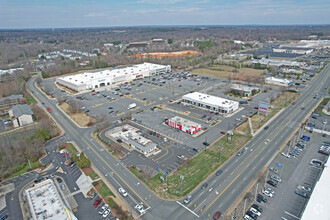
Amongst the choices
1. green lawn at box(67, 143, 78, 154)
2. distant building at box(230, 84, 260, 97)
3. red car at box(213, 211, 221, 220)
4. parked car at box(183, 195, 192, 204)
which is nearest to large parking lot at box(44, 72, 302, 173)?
distant building at box(230, 84, 260, 97)

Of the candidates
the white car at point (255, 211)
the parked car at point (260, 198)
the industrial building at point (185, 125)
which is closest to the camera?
the white car at point (255, 211)

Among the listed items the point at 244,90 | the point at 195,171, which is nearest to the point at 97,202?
the point at 195,171

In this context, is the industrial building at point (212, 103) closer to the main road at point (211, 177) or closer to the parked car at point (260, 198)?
the main road at point (211, 177)

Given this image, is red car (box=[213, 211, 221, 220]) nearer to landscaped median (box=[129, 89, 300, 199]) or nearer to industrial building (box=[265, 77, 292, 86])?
landscaped median (box=[129, 89, 300, 199])

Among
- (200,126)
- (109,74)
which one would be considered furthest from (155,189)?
(109,74)

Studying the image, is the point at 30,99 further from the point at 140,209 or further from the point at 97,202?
the point at 140,209

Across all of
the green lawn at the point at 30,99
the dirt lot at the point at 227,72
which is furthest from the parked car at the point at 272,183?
the green lawn at the point at 30,99
